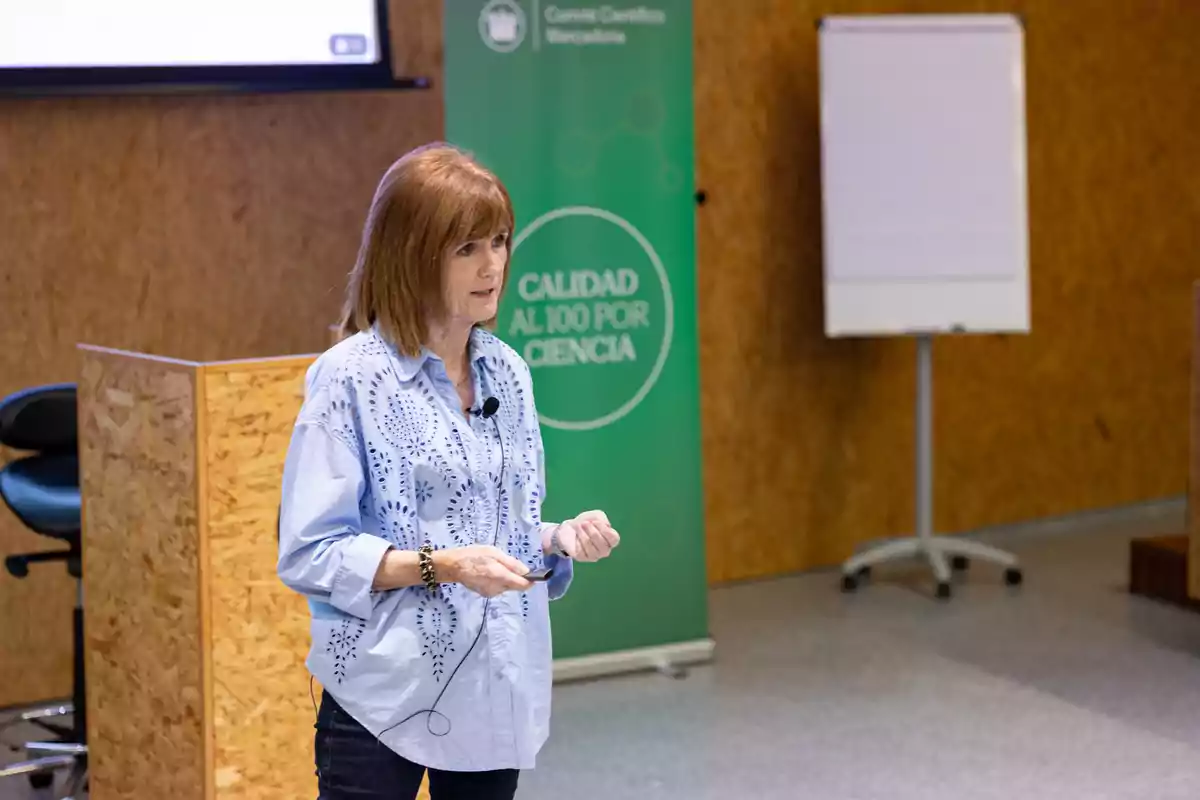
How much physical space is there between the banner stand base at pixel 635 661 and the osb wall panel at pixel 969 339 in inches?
41.0

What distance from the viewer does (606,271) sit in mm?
4344

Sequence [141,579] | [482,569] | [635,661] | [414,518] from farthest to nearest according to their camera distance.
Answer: [635,661]
[141,579]
[414,518]
[482,569]

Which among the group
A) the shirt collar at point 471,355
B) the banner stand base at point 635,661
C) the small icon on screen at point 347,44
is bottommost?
the banner stand base at point 635,661

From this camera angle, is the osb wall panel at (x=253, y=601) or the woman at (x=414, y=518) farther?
the osb wall panel at (x=253, y=601)

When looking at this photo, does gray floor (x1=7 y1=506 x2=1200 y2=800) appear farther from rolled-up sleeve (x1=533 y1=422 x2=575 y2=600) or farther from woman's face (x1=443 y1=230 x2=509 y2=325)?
woman's face (x1=443 y1=230 x2=509 y2=325)

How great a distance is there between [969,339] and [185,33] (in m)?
3.42

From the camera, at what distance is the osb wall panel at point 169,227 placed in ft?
13.7

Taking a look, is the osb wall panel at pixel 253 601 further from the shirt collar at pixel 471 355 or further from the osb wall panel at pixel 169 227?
the osb wall panel at pixel 169 227

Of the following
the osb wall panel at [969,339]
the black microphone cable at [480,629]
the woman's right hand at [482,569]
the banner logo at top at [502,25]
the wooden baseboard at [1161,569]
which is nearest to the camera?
the woman's right hand at [482,569]

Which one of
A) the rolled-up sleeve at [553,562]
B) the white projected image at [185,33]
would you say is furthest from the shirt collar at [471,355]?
the white projected image at [185,33]

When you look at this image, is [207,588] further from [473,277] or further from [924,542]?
[924,542]

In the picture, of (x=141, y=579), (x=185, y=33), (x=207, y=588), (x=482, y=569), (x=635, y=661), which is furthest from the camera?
(x=635, y=661)

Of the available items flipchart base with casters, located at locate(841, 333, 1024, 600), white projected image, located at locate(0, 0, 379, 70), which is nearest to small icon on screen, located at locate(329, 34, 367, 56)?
white projected image, located at locate(0, 0, 379, 70)

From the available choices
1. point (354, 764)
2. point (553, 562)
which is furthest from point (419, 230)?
point (354, 764)
